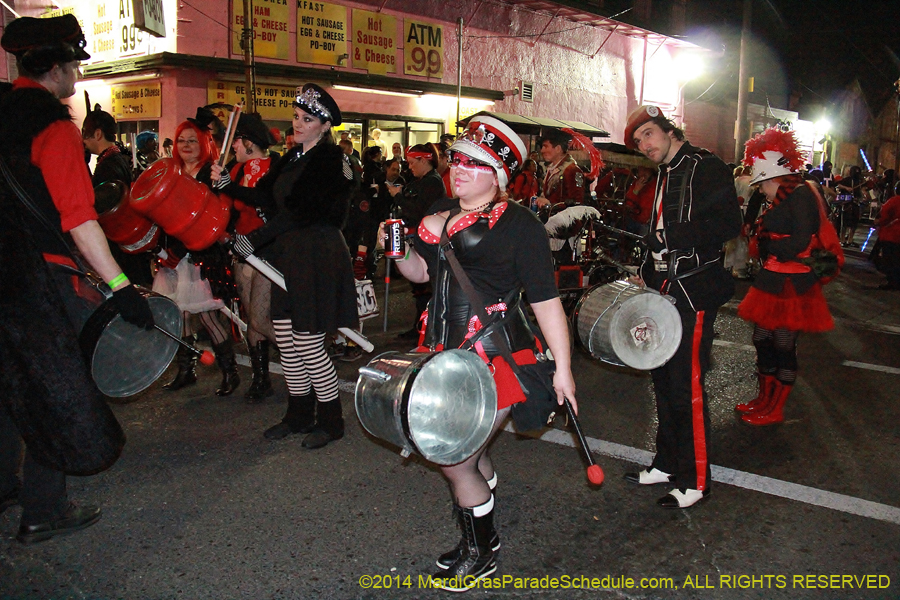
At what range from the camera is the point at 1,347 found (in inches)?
118

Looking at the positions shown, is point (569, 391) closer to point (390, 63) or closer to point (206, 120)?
point (206, 120)

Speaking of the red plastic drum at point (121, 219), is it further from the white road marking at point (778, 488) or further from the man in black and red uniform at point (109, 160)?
the white road marking at point (778, 488)

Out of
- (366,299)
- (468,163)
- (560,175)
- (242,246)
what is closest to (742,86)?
(560,175)

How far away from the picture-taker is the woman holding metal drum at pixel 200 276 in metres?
5.29

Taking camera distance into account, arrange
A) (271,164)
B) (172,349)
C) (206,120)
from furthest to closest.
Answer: (206,120) → (271,164) → (172,349)

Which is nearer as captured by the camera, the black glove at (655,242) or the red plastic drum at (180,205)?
the black glove at (655,242)

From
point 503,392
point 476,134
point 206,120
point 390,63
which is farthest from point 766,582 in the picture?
point 390,63

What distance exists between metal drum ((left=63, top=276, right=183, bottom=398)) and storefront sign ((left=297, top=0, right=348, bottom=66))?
12531mm

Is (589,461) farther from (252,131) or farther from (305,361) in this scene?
(252,131)

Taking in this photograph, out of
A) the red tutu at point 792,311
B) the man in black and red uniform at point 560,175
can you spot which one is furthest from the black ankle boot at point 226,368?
the red tutu at point 792,311

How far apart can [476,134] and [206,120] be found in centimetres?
384

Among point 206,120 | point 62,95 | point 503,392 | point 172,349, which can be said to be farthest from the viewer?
point 206,120

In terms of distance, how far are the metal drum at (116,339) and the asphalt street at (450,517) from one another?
2.31ft

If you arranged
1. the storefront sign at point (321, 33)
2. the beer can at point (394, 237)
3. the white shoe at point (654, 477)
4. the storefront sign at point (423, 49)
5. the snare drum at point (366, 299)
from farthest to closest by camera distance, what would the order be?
the storefront sign at point (423, 49) < the storefront sign at point (321, 33) < the snare drum at point (366, 299) < the white shoe at point (654, 477) < the beer can at point (394, 237)
